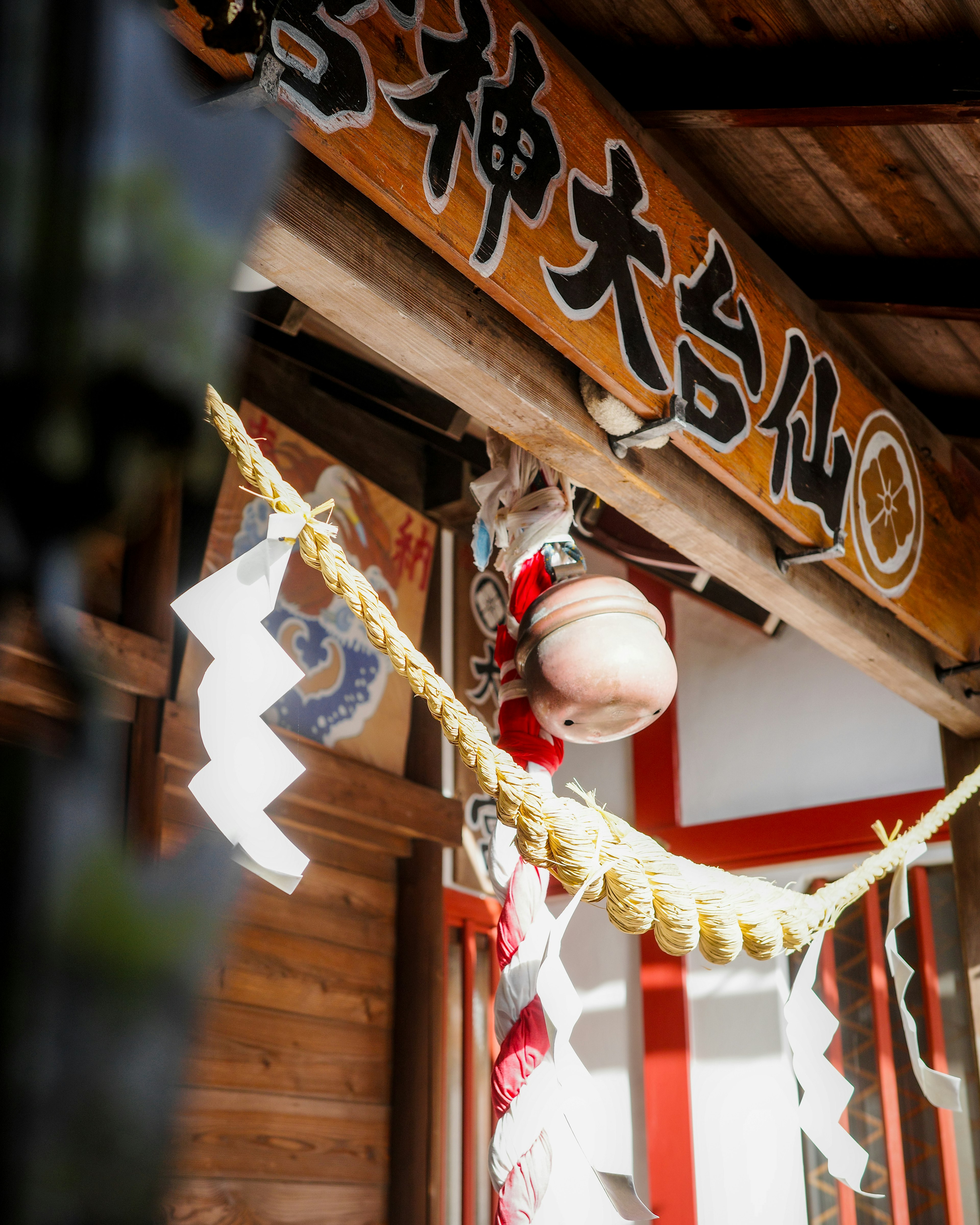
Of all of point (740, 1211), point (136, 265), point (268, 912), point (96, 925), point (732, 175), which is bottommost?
point (740, 1211)

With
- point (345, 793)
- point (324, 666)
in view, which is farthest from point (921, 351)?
point (345, 793)

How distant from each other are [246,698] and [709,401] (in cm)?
133

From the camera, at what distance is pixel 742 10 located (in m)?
2.25

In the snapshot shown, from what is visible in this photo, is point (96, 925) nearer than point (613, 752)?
Yes

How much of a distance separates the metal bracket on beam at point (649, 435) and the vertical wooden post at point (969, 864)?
6.74 ft

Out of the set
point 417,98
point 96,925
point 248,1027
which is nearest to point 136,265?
point 96,925

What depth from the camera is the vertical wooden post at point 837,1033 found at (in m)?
4.34

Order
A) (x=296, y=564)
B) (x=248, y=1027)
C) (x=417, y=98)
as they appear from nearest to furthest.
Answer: (x=417, y=98), (x=248, y=1027), (x=296, y=564)

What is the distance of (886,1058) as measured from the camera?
14.4 feet

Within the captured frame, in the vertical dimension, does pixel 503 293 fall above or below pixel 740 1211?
above

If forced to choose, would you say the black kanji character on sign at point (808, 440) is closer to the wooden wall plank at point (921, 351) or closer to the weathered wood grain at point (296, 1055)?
the wooden wall plank at point (921, 351)

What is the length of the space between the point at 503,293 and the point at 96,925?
1.70m

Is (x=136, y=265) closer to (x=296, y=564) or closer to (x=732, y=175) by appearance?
(x=732, y=175)

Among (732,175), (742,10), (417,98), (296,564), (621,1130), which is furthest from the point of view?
(621,1130)
